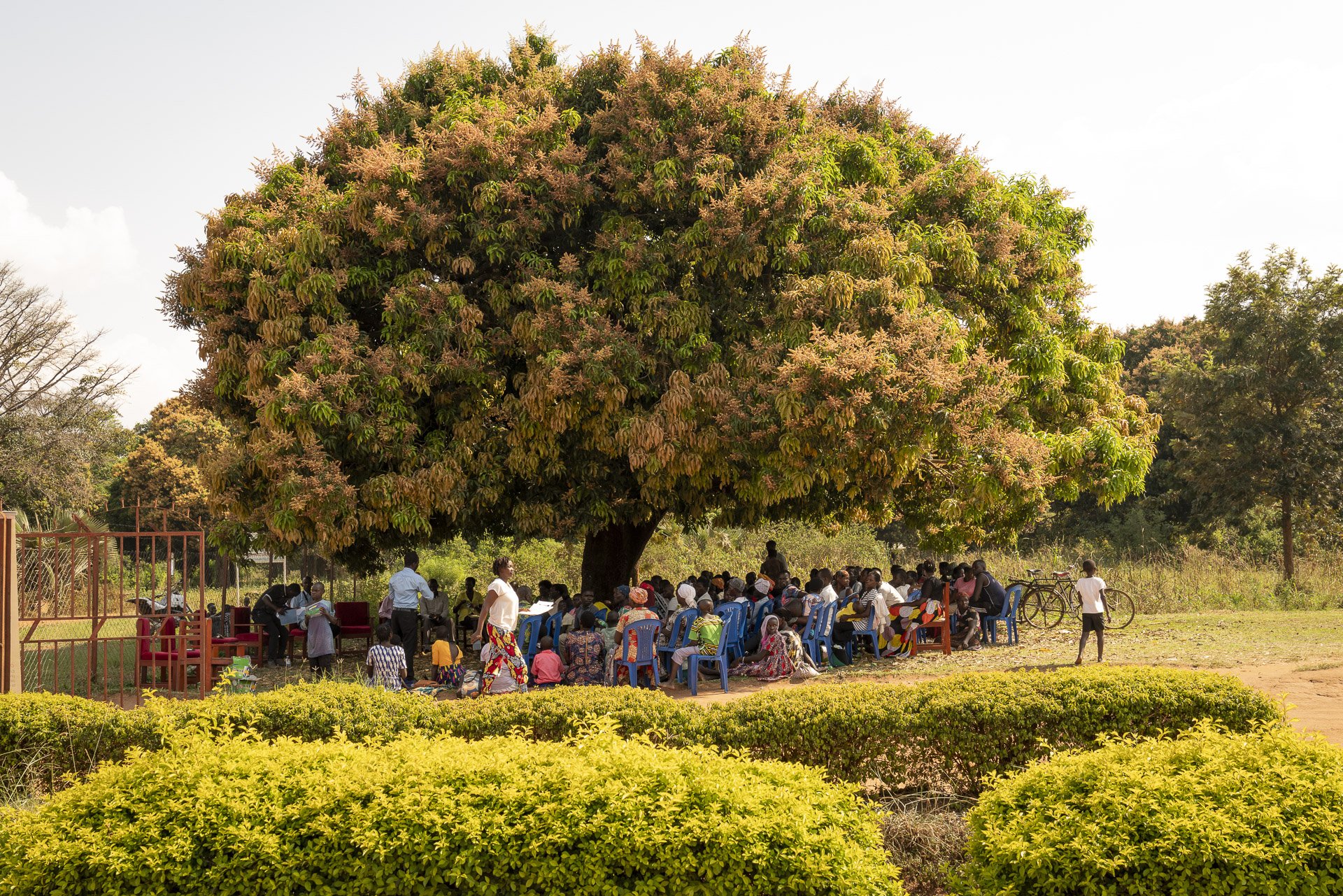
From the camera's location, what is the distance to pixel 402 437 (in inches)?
505

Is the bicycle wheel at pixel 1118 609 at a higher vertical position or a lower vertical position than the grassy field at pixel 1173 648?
higher

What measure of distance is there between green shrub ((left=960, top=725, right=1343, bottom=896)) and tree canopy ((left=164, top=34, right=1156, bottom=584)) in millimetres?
7331

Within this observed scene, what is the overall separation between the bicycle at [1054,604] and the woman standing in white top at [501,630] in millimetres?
9071

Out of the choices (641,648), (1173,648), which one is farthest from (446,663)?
(1173,648)

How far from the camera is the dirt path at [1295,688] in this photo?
873 centimetres

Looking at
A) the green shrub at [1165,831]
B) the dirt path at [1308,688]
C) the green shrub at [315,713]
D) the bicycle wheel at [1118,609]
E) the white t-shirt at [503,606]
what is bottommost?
the dirt path at [1308,688]

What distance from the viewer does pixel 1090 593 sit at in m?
12.4

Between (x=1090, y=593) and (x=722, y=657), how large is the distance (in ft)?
14.9

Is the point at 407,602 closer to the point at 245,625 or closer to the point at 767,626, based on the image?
the point at 767,626

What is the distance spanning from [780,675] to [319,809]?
8385 millimetres

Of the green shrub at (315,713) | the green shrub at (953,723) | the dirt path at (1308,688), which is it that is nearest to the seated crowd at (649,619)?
the green shrub at (315,713)

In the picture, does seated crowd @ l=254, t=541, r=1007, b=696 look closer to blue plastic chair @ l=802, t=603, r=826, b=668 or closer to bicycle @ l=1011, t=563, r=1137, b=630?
blue plastic chair @ l=802, t=603, r=826, b=668

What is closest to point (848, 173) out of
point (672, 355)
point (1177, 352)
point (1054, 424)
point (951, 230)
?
point (951, 230)

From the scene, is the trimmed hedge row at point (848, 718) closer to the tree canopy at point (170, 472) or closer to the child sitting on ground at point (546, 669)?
the child sitting on ground at point (546, 669)
